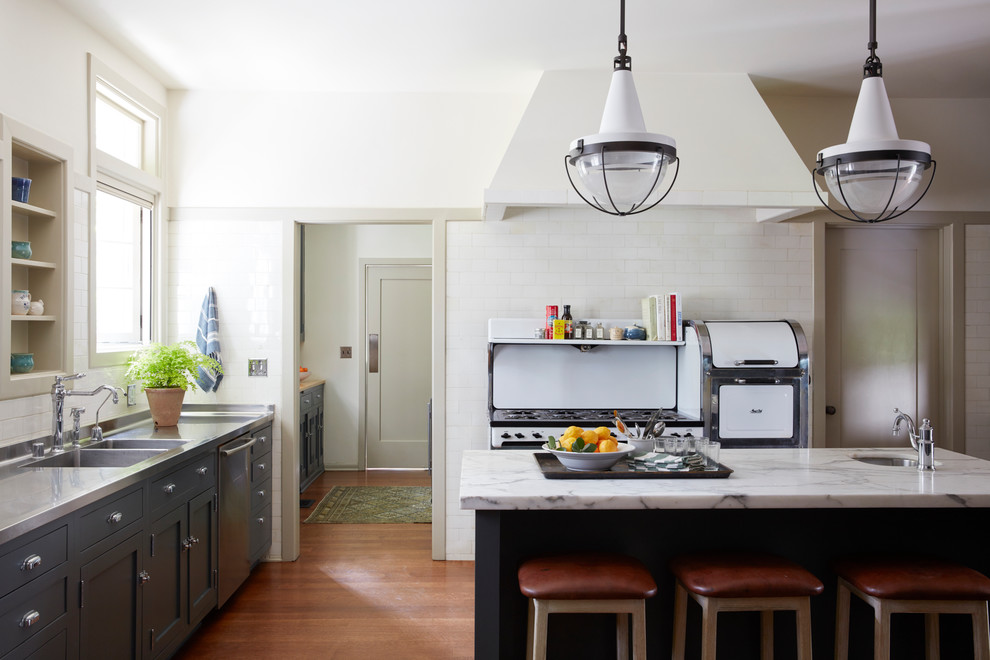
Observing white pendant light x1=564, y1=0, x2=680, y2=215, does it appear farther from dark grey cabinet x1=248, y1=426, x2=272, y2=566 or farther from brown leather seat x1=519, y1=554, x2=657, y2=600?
dark grey cabinet x1=248, y1=426, x2=272, y2=566

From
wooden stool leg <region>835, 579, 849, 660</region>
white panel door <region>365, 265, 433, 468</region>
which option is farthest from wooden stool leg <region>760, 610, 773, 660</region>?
white panel door <region>365, 265, 433, 468</region>

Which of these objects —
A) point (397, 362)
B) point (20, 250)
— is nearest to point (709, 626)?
point (20, 250)

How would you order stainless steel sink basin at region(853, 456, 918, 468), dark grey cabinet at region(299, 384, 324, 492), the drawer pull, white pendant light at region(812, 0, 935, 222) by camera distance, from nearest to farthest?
the drawer pull < white pendant light at region(812, 0, 935, 222) < stainless steel sink basin at region(853, 456, 918, 468) < dark grey cabinet at region(299, 384, 324, 492)

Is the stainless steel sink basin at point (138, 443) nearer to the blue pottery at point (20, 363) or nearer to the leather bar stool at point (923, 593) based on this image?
the blue pottery at point (20, 363)

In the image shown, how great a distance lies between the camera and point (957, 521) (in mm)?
2404

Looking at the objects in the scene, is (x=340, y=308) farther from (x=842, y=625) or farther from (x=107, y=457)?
(x=842, y=625)

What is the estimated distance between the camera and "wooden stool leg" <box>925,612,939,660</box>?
2197 mm

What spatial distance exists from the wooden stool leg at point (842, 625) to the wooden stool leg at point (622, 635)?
2.33 ft

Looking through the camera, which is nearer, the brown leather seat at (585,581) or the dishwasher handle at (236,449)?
the brown leather seat at (585,581)

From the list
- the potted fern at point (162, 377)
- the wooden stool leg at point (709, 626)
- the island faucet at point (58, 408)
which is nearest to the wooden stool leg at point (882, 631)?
the wooden stool leg at point (709, 626)

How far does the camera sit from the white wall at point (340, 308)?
662 centimetres

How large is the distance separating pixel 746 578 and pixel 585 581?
0.49 metres

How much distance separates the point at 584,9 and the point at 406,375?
4.21 metres

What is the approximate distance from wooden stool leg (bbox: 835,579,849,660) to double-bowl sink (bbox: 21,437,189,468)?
2696 mm
